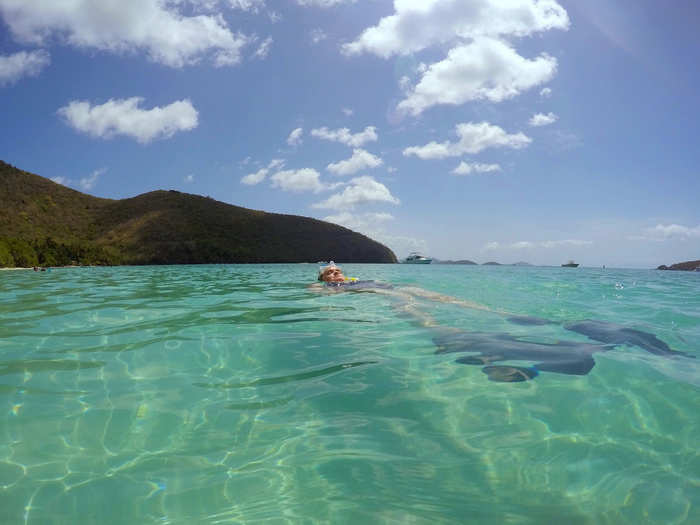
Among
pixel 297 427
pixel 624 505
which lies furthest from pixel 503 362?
pixel 297 427

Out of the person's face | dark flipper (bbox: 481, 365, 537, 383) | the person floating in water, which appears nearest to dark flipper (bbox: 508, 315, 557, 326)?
the person floating in water

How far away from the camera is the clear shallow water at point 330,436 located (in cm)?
198

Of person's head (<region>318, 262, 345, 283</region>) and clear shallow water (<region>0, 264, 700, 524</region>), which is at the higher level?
person's head (<region>318, 262, 345, 283</region>)

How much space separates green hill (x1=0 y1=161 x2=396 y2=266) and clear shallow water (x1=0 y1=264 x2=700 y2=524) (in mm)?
52321

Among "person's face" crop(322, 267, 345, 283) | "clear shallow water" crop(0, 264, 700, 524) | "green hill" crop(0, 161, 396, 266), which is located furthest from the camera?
"green hill" crop(0, 161, 396, 266)

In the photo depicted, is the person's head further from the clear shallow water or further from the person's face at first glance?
the clear shallow water

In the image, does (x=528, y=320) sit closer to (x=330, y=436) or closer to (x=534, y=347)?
(x=534, y=347)

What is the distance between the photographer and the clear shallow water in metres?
1.98

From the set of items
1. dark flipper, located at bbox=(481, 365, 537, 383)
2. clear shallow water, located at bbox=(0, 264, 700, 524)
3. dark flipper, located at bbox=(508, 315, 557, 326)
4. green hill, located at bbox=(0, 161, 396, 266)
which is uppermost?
green hill, located at bbox=(0, 161, 396, 266)

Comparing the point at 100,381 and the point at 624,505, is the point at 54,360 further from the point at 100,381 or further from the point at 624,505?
the point at 624,505

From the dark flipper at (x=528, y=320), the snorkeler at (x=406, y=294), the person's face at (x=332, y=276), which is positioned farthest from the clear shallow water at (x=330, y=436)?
the person's face at (x=332, y=276)

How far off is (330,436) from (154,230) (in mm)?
97308

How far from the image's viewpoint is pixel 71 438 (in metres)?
2.61

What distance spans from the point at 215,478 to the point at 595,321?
24.6 ft
